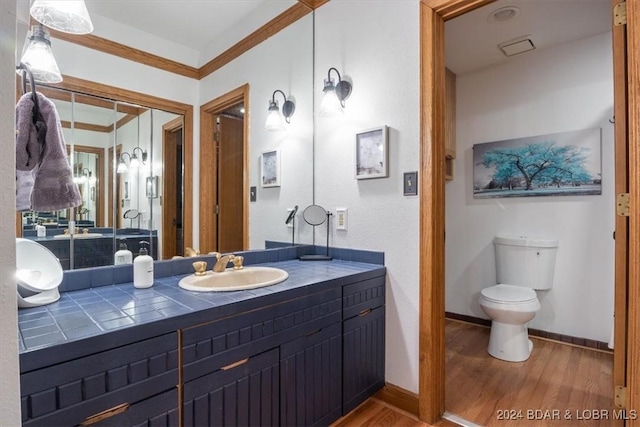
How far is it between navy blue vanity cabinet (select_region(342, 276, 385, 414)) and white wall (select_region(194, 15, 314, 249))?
2.14 feet

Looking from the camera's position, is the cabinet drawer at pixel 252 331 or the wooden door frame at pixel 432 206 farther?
the wooden door frame at pixel 432 206

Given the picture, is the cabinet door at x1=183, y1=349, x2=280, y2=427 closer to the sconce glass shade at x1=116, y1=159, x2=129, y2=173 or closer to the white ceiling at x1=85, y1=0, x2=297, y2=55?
the sconce glass shade at x1=116, y1=159, x2=129, y2=173

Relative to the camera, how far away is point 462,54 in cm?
276

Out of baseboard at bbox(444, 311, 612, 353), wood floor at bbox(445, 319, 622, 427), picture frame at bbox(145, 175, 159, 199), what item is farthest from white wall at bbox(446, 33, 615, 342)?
picture frame at bbox(145, 175, 159, 199)

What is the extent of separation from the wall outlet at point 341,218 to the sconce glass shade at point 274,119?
671 millimetres

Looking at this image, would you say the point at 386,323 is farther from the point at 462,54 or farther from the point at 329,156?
the point at 462,54

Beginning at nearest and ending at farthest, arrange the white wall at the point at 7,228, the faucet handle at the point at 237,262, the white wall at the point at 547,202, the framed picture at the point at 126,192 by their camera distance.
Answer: the white wall at the point at 7,228
the framed picture at the point at 126,192
the faucet handle at the point at 237,262
the white wall at the point at 547,202

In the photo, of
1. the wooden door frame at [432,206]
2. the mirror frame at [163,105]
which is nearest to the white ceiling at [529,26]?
the wooden door frame at [432,206]

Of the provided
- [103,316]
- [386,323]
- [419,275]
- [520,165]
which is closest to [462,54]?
[520,165]

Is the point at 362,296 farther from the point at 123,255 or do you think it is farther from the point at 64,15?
the point at 64,15

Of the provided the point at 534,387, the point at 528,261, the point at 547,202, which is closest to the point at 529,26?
the point at 547,202

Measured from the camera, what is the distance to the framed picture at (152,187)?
4.69 ft

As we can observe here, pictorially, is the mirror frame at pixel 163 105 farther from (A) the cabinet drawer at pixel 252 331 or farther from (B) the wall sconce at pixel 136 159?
(A) the cabinet drawer at pixel 252 331

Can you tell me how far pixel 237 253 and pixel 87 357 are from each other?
3.35 feet
